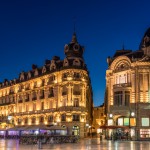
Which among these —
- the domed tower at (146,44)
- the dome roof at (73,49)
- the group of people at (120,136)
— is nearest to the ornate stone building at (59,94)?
the dome roof at (73,49)

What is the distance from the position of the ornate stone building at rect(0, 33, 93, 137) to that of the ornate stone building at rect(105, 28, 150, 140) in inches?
610

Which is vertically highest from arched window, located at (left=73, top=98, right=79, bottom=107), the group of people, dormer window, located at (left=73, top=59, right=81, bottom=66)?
dormer window, located at (left=73, top=59, right=81, bottom=66)

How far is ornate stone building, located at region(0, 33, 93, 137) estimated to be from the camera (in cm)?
9344

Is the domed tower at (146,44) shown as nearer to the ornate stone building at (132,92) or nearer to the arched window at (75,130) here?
the ornate stone building at (132,92)

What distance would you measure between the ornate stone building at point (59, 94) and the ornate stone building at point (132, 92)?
50.8 ft

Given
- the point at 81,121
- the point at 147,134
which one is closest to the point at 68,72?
the point at 81,121

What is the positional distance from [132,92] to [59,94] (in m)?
26.5

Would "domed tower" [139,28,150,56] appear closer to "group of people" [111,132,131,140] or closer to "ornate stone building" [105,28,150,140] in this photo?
"ornate stone building" [105,28,150,140]

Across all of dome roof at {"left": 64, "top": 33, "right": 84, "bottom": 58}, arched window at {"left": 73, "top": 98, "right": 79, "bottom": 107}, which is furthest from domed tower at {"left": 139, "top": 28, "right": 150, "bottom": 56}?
arched window at {"left": 73, "top": 98, "right": 79, "bottom": 107}

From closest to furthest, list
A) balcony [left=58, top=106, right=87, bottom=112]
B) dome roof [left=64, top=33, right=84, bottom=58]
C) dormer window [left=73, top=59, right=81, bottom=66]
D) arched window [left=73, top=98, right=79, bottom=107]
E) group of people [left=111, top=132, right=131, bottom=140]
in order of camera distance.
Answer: group of people [left=111, top=132, right=131, bottom=140] → balcony [left=58, top=106, right=87, bottom=112] → arched window [left=73, top=98, right=79, bottom=107] → dormer window [left=73, top=59, right=81, bottom=66] → dome roof [left=64, top=33, right=84, bottom=58]

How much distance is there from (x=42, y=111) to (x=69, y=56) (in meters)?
17.7

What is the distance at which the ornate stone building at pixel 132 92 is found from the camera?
74000mm

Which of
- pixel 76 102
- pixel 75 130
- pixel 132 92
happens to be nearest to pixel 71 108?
pixel 76 102

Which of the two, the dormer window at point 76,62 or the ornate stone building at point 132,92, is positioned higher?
the dormer window at point 76,62
